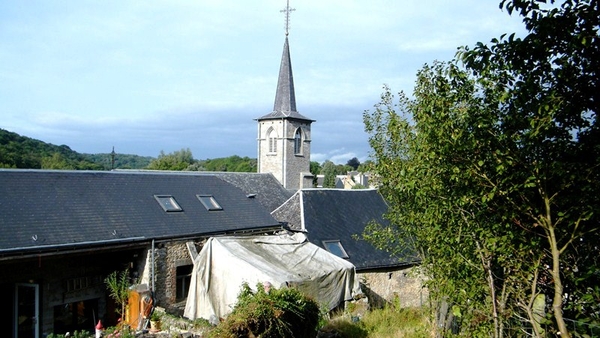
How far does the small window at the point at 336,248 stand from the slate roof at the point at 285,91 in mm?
19803

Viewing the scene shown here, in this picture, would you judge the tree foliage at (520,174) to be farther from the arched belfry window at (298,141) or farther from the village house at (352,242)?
the arched belfry window at (298,141)

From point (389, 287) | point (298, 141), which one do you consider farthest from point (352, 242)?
point (298, 141)

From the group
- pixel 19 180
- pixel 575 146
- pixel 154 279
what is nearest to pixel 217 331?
pixel 575 146

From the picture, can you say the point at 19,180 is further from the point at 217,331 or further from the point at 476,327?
the point at 476,327

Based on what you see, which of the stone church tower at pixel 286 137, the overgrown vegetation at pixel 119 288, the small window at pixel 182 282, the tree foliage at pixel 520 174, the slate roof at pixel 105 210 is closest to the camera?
the tree foliage at pixel 520 174

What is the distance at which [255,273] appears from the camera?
520 inches

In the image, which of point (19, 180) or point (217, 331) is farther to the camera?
point (19, 180)

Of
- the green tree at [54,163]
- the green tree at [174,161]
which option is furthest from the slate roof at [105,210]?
the green tree at [174,161]

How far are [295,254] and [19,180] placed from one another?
26.5 ft

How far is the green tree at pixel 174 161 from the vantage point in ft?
223

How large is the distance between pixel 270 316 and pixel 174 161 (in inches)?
2744

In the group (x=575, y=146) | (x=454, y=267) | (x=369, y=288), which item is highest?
(x=575, y=146)

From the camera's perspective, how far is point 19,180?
13594 millimetres

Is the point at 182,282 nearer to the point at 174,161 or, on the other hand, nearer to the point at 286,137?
the point at 286,137
